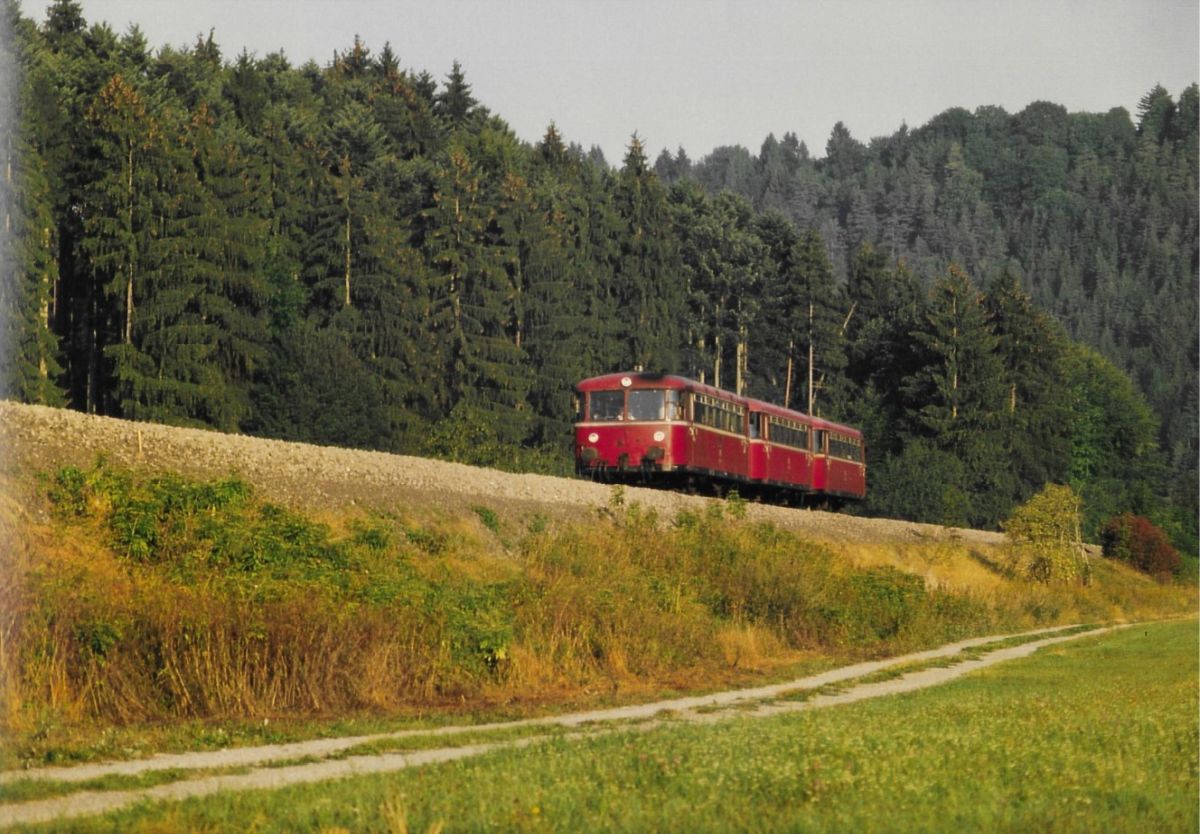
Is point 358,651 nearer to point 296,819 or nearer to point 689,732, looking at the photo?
point 689,732

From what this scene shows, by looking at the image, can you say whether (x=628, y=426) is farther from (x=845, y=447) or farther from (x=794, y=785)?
(x=794, y=785)

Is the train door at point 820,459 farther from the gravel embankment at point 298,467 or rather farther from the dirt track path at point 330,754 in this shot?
the dirt track path at point 330,754

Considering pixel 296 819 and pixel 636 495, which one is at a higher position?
pixel 636 495

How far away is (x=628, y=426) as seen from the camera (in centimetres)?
4403

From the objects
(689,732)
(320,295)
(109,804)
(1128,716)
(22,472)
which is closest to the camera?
(109,804)

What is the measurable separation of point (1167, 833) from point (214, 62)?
326ft

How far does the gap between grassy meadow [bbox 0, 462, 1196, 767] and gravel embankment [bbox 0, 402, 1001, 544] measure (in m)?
0.79

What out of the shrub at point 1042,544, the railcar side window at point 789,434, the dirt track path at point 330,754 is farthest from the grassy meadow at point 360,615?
the shrub at point 1042,544

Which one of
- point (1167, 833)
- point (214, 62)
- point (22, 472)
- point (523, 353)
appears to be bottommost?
point (1167, 833)

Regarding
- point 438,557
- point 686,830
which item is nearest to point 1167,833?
point 686,830

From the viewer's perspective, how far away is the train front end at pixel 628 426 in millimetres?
43500

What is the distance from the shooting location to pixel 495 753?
1538 centimetres

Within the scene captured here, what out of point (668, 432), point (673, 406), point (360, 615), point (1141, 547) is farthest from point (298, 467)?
point (1141, 547)

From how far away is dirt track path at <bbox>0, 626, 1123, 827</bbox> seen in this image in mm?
12586
